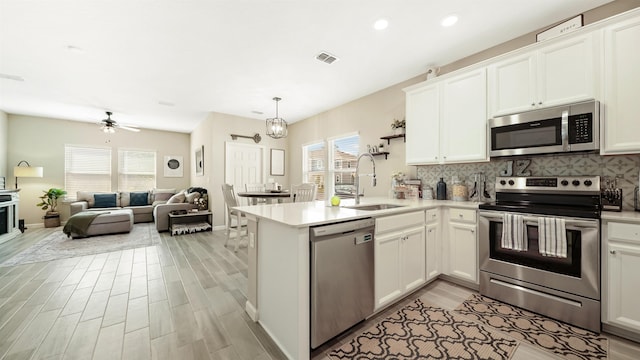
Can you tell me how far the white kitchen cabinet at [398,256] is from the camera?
77.5 inches

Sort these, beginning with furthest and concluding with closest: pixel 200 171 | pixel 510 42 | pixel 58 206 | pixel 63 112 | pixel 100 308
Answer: pixel 200 171
pixel 58 206
pixel 63 112
pixel 510 42
pixel 100 308

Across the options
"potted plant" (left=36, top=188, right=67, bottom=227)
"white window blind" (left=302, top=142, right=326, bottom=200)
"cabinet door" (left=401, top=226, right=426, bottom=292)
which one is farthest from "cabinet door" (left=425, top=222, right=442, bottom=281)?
"potted plant" (left=36, top=188, right=67, bottom=227)

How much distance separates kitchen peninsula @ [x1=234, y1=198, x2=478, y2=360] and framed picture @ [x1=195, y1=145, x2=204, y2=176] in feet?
16.7

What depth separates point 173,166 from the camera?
7.79 metres

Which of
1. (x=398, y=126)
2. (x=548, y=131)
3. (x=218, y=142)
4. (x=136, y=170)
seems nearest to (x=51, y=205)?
(x=136, y=170)

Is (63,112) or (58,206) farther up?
(63,112)

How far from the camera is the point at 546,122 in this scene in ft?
7.10

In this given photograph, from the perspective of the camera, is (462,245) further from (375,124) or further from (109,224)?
(109,224)

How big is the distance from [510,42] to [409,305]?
317 centimetres

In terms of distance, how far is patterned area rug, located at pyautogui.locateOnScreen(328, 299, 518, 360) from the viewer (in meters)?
1.58

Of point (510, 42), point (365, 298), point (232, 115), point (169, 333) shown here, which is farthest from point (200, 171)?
point (510, 42)

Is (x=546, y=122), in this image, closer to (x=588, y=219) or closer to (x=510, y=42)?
(x=588, y=219)

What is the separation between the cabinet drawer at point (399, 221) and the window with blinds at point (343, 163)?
226 centimetres

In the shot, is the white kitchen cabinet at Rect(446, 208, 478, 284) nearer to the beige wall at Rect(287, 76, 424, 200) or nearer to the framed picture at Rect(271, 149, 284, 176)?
the beige wall at Rect(287, 76, 424, 200)
